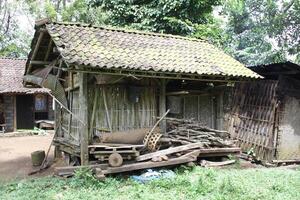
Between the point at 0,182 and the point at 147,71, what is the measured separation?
16.6ft

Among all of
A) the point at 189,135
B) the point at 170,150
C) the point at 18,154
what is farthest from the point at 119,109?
the point at 18,154

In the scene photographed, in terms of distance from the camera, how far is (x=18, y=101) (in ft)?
68.7

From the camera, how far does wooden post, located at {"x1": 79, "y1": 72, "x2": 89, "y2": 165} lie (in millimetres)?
8984

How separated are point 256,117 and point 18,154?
9.62 m

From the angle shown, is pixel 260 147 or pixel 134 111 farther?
pixel 260 147

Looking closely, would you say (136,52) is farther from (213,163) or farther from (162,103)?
(213,163)

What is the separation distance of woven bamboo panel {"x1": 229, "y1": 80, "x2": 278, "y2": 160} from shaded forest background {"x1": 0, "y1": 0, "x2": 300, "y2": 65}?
308 centimetres

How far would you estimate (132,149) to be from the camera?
891 centimetres

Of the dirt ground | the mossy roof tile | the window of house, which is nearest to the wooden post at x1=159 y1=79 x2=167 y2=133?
the mossy roof tile

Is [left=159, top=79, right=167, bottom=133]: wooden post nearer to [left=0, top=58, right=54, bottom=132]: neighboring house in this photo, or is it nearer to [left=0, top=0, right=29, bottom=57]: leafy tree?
[left=0, top=58, right=54, bottom=132]: neighboring house

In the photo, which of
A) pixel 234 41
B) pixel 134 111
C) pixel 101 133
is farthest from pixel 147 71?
pixel 234 41

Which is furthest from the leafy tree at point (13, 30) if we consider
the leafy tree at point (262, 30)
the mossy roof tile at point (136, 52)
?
the mossy roof tile at point (136, 52)

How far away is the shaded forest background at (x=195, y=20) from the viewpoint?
1734 centimetres

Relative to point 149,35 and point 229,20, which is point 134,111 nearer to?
point 149,35
